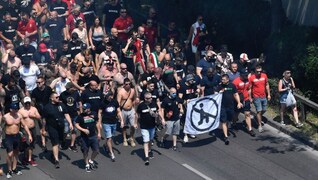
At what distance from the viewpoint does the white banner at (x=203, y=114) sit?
2084 cm

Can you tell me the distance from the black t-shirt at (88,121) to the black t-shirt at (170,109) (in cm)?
230

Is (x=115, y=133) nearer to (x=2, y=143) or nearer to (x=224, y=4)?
(x=2, y=143)

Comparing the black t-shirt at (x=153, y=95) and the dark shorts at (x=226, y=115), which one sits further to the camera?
the dark shorts at (x=226, y=115)

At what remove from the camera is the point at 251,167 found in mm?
19750

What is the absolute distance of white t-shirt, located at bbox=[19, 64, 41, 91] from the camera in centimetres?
2094

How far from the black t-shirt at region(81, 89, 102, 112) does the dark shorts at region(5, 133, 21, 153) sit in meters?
2.15

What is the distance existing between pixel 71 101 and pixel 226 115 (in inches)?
168

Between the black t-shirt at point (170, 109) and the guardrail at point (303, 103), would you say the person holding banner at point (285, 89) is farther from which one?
the black t-shirt at point (170, 109)

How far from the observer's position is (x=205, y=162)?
1988 cm

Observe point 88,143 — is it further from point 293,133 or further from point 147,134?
point 293,133

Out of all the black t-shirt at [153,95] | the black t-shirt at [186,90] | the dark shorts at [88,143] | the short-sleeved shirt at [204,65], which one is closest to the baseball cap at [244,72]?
the short-sleeved shirt at [204,65]

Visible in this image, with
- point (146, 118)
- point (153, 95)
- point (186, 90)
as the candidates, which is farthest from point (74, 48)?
point (146, 118)

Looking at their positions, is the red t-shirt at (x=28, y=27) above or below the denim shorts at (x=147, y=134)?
above

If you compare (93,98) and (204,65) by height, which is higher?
(204,65)
